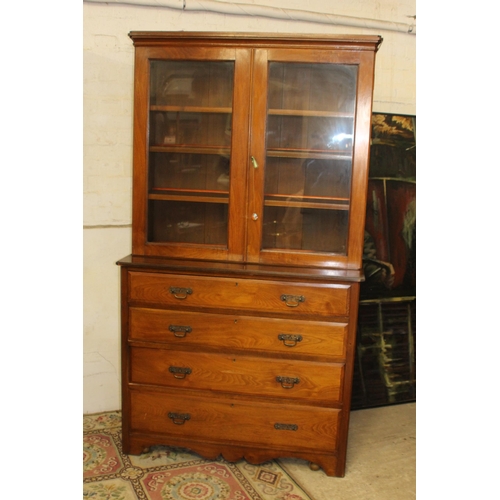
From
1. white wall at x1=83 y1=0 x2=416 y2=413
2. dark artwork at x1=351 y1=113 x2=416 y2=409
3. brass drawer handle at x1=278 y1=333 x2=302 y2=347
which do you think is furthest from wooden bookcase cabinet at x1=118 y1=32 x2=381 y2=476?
dark artwork at x1=351 y1=113 x2=416 y2=409

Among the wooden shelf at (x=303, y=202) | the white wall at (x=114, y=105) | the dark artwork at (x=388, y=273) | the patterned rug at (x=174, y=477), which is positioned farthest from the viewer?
the dark artwork at (x=388, y=273)

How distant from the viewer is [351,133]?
2.32 meters

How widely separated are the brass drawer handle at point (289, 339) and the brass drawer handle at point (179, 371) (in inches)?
17.7

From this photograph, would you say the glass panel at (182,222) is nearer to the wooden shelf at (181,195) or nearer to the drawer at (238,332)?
the wooden shelf at (181,195)

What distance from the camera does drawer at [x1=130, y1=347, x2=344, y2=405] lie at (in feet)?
7.57

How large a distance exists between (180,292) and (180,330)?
0.56 ft

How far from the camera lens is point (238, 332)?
2322 mm

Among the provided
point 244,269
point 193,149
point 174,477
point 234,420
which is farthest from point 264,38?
point 174,477

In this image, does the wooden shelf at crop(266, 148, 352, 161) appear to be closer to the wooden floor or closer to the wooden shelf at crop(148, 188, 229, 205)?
the wooden shelf at crop(148, 188, 229, 205)

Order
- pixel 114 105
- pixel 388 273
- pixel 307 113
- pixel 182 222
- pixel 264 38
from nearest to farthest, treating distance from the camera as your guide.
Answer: pixel 264 38 → pixel 307 113 → pixel 182 222 → pixel 114 105 → pixel 388 273

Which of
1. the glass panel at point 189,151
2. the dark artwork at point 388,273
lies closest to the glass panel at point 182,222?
the glass panel at point 189,151

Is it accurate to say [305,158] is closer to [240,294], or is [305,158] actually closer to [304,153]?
[304,153]

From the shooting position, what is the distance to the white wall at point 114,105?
2.67 meters
